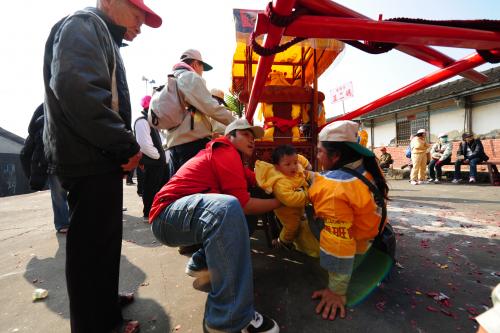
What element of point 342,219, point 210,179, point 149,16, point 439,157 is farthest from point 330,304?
point 439,157

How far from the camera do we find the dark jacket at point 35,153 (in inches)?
123

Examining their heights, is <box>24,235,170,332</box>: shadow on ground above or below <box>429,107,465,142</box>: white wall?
below

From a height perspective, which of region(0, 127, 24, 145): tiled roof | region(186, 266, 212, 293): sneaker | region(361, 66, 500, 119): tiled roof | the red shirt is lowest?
region(186, 266, 212, 293): sneaker

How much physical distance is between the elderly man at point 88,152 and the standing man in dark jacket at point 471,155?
10.8 m

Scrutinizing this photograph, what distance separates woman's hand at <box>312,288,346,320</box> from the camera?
5.09 feet

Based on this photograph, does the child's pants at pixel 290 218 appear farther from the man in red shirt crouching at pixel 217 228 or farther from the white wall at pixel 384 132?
the white wall at pixel 384 132

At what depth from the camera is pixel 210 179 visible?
169cm

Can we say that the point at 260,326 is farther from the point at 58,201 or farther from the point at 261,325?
the point at 58,201

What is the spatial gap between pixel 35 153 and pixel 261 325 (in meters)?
3.35

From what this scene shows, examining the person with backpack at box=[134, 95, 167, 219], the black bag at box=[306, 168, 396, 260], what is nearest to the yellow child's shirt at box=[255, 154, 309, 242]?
the black bag at box=[306, 168, 396, 260]

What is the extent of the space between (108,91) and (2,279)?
2.20m

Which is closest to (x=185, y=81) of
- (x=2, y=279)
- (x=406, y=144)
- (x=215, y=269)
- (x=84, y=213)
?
(x=84, y=213)

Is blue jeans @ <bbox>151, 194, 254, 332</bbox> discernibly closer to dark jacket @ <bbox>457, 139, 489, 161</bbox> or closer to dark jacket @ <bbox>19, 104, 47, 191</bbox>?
dark jacket @ <bbox>19, 104, 47, 191</bbox>

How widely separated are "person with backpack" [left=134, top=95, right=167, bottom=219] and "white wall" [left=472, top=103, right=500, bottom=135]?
12.2 m
